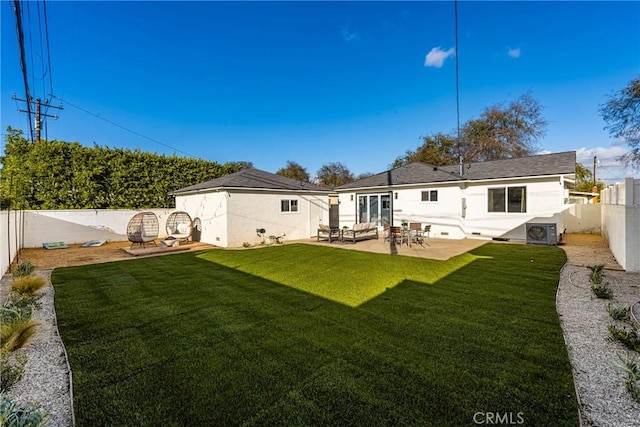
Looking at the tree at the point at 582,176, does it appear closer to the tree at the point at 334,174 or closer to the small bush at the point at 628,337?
the tree at the point at 334,174

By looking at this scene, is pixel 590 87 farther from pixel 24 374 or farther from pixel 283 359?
pixel 24 374

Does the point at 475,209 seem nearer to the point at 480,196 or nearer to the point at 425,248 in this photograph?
the point at 480,196

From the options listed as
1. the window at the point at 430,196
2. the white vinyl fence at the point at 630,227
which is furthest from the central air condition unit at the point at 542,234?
the window at the point at 430,196

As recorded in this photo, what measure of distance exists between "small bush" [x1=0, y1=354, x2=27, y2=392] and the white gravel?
6 cm

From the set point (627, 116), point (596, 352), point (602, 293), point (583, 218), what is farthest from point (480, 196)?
point (596, 352)

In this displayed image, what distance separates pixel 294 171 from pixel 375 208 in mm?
22372

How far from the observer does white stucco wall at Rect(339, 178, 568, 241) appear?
39.4ft

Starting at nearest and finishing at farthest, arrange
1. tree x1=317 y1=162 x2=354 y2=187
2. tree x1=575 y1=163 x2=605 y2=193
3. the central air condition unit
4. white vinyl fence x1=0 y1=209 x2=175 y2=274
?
1. the central air condition unit
2. white vinyl fence x1=0 y1=209 x2=175 y2=274
3. tree x1=575 y1=163 x2=605 y2=193
4. tree x1=317 y1=162 x2=354 y2=187

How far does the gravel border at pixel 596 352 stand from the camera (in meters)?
2.39

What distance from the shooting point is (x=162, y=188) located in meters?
16.5

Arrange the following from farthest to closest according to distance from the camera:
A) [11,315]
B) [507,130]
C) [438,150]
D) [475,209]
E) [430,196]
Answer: [438,150], [507,130], [430,196], [475,209], [11,315]

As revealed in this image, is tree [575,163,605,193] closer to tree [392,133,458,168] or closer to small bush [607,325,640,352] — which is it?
tree [392,133,458,168]

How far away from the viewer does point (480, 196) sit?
1365 cm

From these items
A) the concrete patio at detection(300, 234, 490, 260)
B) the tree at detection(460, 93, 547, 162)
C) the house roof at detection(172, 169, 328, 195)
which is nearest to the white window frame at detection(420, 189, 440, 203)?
the concrete patio at detection(300, 234, 490, 260)
